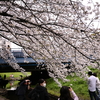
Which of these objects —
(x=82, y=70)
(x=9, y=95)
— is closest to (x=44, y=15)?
(x=82, y=70)

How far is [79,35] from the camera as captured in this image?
3.68m

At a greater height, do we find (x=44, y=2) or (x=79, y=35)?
(x=44, y=2)

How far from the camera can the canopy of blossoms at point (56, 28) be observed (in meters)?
3.45

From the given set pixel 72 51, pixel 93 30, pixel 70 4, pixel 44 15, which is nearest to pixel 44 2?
pixel 44 15

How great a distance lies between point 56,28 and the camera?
13.4 feet

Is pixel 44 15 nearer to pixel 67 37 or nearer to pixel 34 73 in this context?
pixel 67 37

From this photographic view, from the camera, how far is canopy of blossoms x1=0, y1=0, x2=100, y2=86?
3451 millimetres

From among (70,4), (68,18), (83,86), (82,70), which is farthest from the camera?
(83,86)

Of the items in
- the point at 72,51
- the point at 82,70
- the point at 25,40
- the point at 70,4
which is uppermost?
the point at 70,4

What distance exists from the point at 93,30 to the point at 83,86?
699 centimetres

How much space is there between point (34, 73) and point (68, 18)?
15191 millimetres

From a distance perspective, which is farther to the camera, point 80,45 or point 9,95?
point 9,95

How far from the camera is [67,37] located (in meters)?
3.65

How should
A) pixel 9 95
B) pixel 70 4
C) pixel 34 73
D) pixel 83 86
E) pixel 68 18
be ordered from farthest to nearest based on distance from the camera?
pixel 34 73 < pixel 83 86 < pixel 9 95 < pixel 68 18 < pixel 70 4
